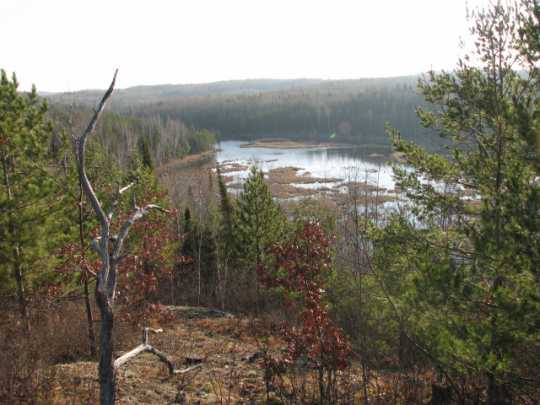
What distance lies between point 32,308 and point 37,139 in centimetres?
518

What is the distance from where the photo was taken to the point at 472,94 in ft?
29.5

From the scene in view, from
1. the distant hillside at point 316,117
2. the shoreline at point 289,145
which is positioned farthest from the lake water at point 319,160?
the distant hillside at point 316,117

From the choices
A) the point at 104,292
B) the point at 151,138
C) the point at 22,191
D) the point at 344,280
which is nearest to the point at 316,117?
the point at 151,138

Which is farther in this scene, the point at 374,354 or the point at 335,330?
the point at 374,354

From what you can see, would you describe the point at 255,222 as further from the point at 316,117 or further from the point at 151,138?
the point at 316,117

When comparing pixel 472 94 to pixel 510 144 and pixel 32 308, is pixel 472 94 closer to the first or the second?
pixel 510 144

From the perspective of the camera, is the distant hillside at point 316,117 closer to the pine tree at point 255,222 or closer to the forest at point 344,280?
the pine tree at point 255,222

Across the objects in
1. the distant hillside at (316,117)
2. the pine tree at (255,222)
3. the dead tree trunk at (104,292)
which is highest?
the distant hillside at (316,117)

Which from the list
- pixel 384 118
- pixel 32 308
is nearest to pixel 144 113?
pixel 384 118

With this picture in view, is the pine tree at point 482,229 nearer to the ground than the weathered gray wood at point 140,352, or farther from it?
farther from it

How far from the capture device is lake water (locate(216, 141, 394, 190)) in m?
60.9

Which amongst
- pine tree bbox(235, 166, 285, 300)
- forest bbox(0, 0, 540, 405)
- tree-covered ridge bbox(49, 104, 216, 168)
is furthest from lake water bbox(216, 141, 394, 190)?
forest bbox(0, 0, 540, 405)

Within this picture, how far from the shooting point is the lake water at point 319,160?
60.9 meters

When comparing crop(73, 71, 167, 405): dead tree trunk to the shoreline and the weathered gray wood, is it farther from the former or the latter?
the shoreline
